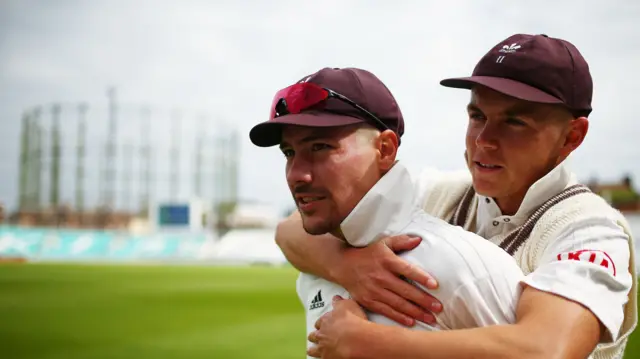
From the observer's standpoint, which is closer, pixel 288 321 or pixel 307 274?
pixel 307 274

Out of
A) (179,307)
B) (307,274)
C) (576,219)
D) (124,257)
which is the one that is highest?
(576,219)

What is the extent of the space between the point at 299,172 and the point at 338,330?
52 cm

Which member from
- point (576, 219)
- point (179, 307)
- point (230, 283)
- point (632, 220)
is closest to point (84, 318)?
point (179, 307)

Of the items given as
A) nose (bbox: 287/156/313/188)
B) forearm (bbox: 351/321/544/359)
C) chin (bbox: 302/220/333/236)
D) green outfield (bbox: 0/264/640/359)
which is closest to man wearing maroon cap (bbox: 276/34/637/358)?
forearm (bbox: 351/321/544/359)

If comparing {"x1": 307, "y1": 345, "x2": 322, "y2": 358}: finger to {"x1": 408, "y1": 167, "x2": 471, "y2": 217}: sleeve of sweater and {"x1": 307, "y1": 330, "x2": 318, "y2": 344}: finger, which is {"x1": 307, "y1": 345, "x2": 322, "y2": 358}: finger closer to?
{"x1": 307, "y1": 330, "x2": 318, "y2": 344}: finger

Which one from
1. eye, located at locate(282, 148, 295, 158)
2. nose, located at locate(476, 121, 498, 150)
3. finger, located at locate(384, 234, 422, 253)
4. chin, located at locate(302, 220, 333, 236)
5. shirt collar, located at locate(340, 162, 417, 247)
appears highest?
nose, located at locate(476, 121, 498, 150)

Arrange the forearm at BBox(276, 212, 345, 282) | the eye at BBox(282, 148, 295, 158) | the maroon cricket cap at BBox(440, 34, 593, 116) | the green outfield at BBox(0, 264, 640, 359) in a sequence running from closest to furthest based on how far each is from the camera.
→ the eye at BBox(282, 148, 295, 158), the maroon cricket cap at BBox(440, 34, 593, 116), the forearm at BBox(276, 212, 345, 282), the green outfield at BBox(0, 264, 640, 359)

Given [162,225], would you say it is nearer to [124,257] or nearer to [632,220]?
[124,257]

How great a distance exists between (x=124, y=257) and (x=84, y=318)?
27.4 m

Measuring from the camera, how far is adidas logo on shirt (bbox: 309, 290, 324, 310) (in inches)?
97.0

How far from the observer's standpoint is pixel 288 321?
33.5ft

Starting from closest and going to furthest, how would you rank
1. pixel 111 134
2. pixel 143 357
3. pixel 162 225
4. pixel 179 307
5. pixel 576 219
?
pixel 576 219, pixel 143 357, pixel 179 307, pixel 162 225, pixel 111 134

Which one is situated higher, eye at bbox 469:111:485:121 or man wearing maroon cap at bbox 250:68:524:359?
eye at bbox 469:111:485:121

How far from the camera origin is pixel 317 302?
2498 millimetres
